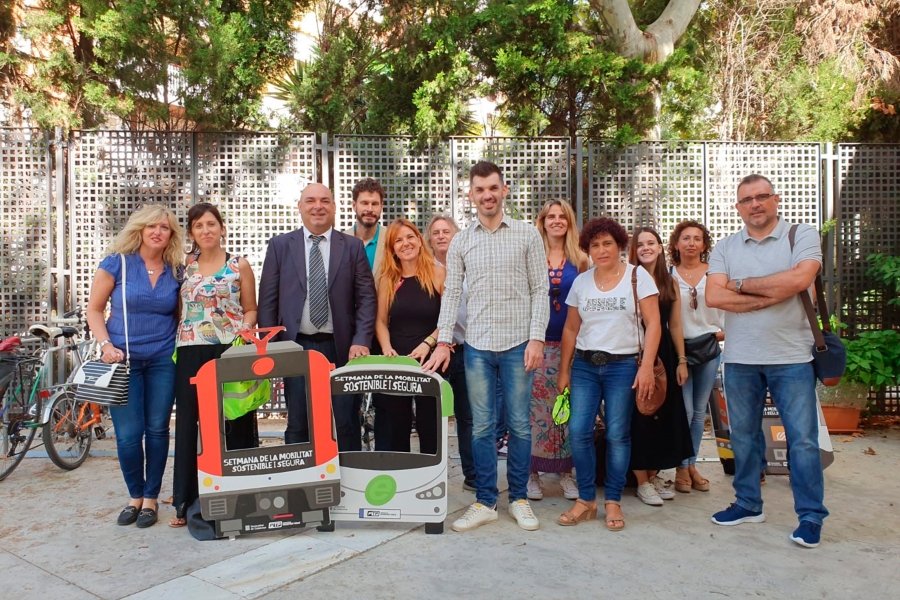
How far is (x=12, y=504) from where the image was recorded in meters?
4.77

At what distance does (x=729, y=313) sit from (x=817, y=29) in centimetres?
908

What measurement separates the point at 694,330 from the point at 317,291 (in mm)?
2609

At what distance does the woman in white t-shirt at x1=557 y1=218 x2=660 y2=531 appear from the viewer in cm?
412

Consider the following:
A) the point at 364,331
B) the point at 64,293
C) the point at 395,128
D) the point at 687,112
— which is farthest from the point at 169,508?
the point at 687,112

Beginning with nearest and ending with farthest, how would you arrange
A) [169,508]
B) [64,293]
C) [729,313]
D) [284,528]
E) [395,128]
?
[284,528], [729,313], [169,508], [64,293], [395,128]

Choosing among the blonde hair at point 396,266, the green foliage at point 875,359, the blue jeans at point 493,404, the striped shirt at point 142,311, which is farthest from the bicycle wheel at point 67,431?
the green foliage at point 875,359

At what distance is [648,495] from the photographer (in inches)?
182

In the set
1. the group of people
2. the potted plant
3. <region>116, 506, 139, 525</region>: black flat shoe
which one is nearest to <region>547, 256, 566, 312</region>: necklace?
the group of people

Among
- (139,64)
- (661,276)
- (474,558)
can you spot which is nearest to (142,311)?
(474,558)

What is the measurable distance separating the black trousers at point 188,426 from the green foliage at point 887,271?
20.1 ft

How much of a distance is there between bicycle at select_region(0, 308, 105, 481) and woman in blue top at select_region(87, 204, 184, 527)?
5.53 ft

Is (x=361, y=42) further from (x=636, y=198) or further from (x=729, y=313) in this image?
(x=729, y=313)

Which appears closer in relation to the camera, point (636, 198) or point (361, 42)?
point (636, 198)

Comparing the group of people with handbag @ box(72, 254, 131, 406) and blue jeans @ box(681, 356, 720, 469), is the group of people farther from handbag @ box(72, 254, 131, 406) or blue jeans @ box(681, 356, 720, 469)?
blue jeans @ box(681, 356, 720, 469)
